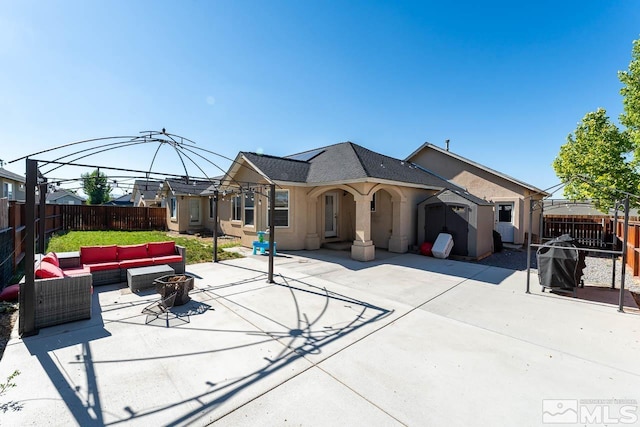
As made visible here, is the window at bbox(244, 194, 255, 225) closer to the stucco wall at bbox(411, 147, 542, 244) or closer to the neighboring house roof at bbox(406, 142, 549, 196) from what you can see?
the neighboring house roof at bbox(406, 142, 549, 196)

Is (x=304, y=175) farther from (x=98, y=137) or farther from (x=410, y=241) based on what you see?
(x=98, y=137)

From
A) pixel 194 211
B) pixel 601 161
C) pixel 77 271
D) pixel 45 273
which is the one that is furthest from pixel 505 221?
pixel 194 211

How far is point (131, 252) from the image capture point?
7887mm

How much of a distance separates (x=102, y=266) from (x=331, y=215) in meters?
9.91

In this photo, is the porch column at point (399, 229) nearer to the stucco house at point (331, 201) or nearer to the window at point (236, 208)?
the stucco house at point (331, 201)

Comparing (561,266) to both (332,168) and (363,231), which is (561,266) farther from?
(332,168)

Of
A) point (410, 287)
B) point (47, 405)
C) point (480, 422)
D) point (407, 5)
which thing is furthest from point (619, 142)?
point (47, 405)

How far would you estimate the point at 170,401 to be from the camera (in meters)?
2.94

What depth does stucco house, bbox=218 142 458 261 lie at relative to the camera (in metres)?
11.2

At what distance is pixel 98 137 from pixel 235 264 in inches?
226

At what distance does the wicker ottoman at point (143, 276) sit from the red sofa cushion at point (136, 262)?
0.46 meters

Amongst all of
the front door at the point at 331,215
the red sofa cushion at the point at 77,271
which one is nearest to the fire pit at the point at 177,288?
the red sofa cushion at the point at 77,271

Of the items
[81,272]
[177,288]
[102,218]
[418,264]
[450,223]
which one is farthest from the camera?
[102,218]

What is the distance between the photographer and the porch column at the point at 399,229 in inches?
497
